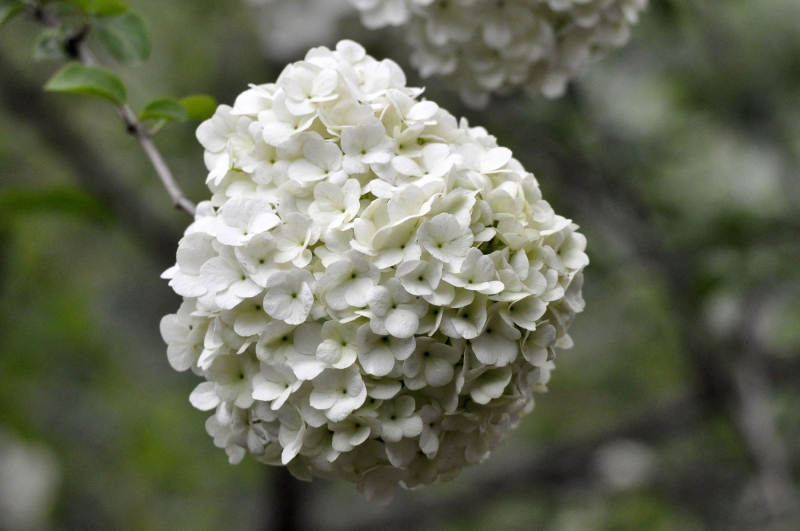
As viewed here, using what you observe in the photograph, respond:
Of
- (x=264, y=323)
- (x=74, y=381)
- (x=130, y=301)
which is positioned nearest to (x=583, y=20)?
(x=264, y=323)

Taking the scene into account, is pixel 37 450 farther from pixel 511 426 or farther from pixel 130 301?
pixel 511 426

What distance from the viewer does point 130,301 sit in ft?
13.0

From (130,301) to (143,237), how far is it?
157cm

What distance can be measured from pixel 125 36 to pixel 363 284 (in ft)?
2.24

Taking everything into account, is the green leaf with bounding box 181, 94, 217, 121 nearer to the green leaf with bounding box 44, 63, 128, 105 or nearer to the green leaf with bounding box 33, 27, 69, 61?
the green leaf with bounding box 44, 63, 128, 105

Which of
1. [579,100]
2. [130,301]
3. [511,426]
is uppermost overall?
[511,426]

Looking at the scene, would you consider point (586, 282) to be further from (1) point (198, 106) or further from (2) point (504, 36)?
(1) point (198, 106)

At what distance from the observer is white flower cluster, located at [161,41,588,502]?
699mm

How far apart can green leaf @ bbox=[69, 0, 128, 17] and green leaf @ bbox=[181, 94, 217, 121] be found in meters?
0.18

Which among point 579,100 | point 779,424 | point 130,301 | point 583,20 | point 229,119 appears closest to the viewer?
point 229,119

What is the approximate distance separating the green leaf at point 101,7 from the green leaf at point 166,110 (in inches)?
7.1

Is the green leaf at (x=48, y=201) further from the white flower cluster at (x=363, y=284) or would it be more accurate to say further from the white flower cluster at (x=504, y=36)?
the white flower cluster at (x=363, y=284)

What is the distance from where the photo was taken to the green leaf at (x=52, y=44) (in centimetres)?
111

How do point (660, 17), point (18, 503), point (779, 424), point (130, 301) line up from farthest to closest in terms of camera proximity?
point (130, 301) → point (18, 503) → point (779, 424) → point (660, 17)
